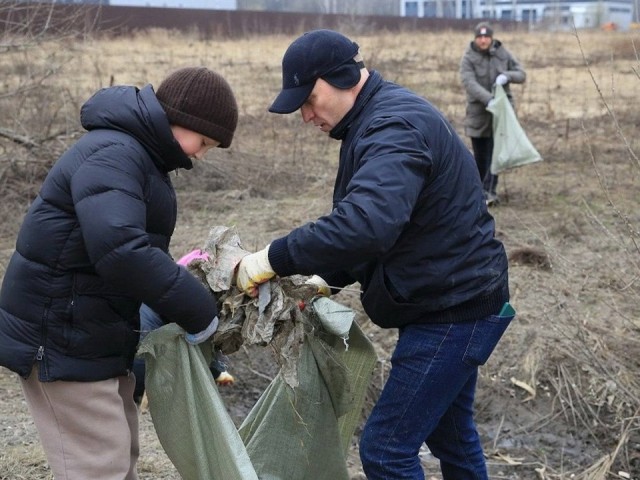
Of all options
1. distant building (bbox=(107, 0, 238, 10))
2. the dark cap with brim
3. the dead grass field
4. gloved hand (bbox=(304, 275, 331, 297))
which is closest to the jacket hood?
gloved hand (bbox=(304, 275, 331, 297))

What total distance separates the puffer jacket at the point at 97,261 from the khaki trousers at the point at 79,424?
6 centimetres

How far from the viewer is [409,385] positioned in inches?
104

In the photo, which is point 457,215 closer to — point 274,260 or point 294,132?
point 274,260

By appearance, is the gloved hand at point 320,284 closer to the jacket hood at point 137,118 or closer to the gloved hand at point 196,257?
the gloved hand at point 196,257

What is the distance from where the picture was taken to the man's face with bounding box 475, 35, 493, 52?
798cm

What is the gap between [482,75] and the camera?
812 centimetres

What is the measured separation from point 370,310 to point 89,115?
102 cm

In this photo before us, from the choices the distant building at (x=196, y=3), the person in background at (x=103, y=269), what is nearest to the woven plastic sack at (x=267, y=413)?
the person in background at (x=103, y=269)

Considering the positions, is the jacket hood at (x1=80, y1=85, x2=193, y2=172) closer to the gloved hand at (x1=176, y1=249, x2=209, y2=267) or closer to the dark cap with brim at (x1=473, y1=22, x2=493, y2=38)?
the gloved hand at (x1=176, y1=249, x2=209, y2=267)

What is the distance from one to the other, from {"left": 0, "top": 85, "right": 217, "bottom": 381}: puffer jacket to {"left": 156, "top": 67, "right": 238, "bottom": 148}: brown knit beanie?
52mm

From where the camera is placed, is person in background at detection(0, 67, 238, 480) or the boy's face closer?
person in background at detection(0, 67, 238, 480)

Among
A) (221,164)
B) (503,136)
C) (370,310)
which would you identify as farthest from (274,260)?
(221,164)

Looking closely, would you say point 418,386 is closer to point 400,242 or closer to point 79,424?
point 400,242

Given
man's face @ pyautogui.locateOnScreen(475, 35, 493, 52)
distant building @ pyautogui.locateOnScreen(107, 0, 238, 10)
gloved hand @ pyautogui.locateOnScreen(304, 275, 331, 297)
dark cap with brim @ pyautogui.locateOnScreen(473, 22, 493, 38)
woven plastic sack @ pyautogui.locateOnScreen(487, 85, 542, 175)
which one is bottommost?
distant building @ pyautogui.locateOnScreen(107, 0, 238, 10)
